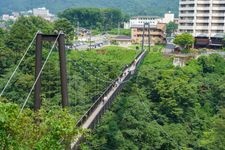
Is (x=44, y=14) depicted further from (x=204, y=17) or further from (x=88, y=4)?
(x=204, y=17)

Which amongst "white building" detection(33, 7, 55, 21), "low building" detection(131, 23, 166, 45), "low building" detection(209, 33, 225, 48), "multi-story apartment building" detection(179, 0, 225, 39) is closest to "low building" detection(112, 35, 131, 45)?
"low building" detection(131, 23, 166, 45)

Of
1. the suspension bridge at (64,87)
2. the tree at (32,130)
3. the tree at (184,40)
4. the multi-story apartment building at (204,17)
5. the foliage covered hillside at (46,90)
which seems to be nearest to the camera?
the tree at (32,130)

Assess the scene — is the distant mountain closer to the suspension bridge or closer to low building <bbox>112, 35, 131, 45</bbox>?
low building <bbox>112, 35, 131, 45</bbox>

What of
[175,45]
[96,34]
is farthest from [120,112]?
[96,34]

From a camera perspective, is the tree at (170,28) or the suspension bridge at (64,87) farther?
the tree at (170,28)

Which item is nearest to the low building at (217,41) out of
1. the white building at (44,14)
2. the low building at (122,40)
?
the low building at (122,40)

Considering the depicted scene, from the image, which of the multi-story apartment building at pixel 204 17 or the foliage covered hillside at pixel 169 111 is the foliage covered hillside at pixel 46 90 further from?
the multi-story apartment building at pixel 204 17

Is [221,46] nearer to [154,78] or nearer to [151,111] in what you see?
[154,78]

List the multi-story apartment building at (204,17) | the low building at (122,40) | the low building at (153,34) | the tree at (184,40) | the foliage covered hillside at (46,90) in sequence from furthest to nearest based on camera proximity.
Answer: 1. the low building at (153,34)
2. the low building at (122,40)
3. the multi-story apartment building at (204,17)
4. the tree at (184,40)
5. the foliage covered hillside at (46,90)
